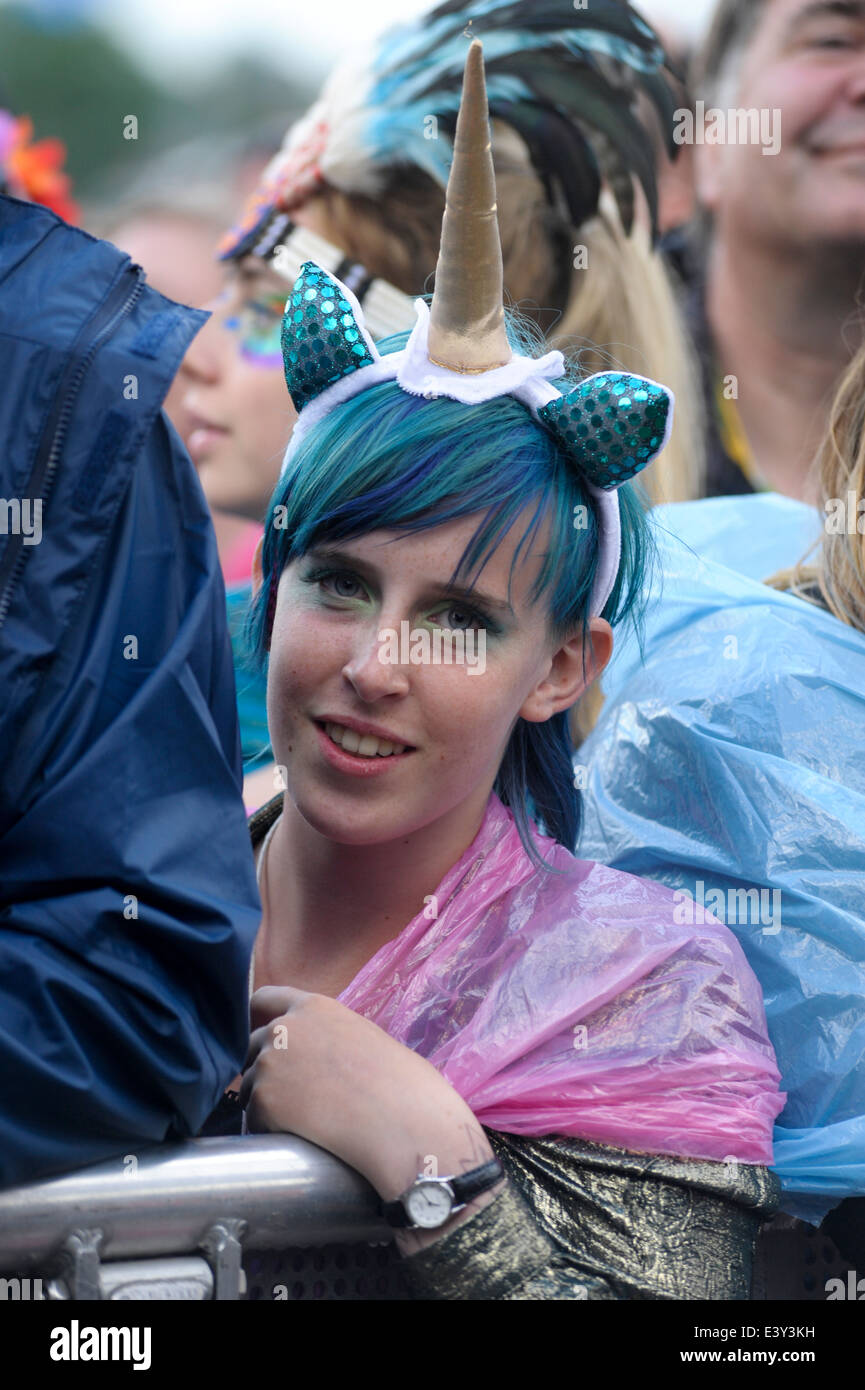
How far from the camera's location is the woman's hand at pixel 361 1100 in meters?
1.22

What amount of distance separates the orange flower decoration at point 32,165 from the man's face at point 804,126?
3.89ft

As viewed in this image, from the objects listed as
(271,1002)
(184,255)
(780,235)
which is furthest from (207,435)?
(271,1002)

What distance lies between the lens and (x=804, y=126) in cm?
291

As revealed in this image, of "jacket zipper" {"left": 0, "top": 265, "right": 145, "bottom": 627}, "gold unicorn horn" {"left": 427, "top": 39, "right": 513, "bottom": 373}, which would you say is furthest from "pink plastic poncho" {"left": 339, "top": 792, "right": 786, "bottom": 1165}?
"jacket zipper" {"left": 0, "top": 265, "right": 145, "bottom": 627}

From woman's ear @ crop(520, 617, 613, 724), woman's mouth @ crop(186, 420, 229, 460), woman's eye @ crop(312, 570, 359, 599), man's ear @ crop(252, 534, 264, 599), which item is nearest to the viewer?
woman's eye @ crop(312, 570, 359, 599)

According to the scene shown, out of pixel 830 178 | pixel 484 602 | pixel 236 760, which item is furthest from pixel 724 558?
pixel 236 760

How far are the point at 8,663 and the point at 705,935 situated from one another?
2.57 ft

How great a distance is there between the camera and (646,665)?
1976mm

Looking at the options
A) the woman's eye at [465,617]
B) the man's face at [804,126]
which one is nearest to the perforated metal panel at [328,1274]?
the woman's eye at [465,617]

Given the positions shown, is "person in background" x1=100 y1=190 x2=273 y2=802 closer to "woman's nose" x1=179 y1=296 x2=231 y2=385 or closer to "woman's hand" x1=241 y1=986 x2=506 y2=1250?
"woman's nose" x1=179 y1=296 x2=231 y2=385

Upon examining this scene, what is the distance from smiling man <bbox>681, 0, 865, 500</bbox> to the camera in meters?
2.89

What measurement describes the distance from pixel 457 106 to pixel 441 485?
63.0 inches

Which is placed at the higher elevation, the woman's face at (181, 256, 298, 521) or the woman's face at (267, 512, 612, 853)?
the woman's face at (181, 256, 298, 521)

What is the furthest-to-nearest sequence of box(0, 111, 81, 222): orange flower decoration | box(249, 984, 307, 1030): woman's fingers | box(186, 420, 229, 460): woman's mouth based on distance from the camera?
Result: 1. box(186, 420, 229, 460): woman's mouth
2. box(0, 111, 81, 222): orange flower decoration
3. box(249, 984, 307, 1030): woman's fingers
